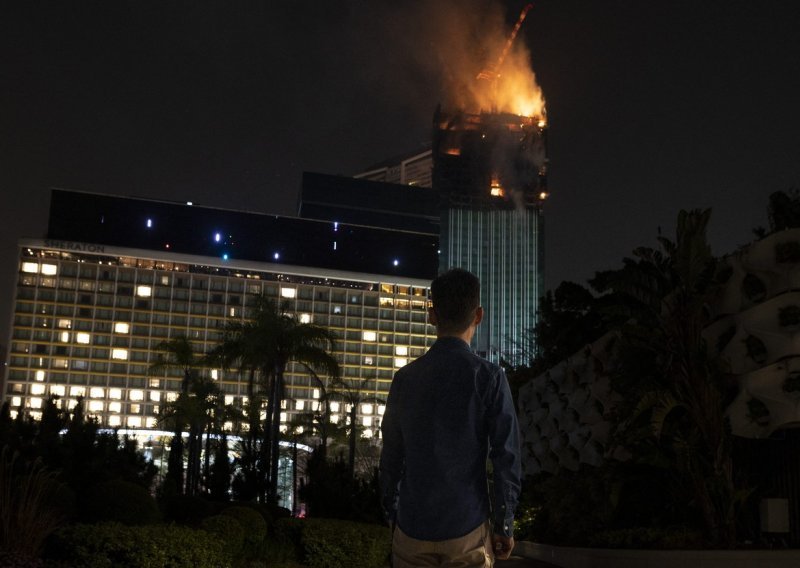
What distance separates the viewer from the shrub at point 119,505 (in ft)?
36.8

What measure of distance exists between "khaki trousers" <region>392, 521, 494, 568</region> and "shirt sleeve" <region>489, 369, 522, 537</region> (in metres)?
0.07

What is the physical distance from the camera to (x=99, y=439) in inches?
557

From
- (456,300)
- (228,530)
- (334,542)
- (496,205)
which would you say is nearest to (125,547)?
(228,530)

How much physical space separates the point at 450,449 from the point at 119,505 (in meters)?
8.73

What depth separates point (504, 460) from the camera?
3.41m

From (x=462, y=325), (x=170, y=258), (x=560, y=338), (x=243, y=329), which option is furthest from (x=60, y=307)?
(x=462, y=325)

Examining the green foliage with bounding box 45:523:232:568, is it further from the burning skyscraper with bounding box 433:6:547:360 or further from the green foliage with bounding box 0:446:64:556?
the burning skyscraper with bounding box 433:6:547:360

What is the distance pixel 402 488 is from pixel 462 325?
65 centimetres

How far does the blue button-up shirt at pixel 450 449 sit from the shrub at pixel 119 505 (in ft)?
27.5

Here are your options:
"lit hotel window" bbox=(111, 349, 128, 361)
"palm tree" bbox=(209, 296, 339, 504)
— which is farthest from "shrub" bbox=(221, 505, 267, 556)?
"lit hotel window" bbox=(111, 349, 128, 361)

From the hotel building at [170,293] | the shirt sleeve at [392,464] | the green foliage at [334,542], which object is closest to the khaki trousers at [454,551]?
the shirt sleeve at [392,464]

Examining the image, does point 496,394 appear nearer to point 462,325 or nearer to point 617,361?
point 462,325

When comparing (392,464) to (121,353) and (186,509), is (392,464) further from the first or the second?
(121,353)

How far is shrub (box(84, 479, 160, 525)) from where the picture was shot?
36.8ft
